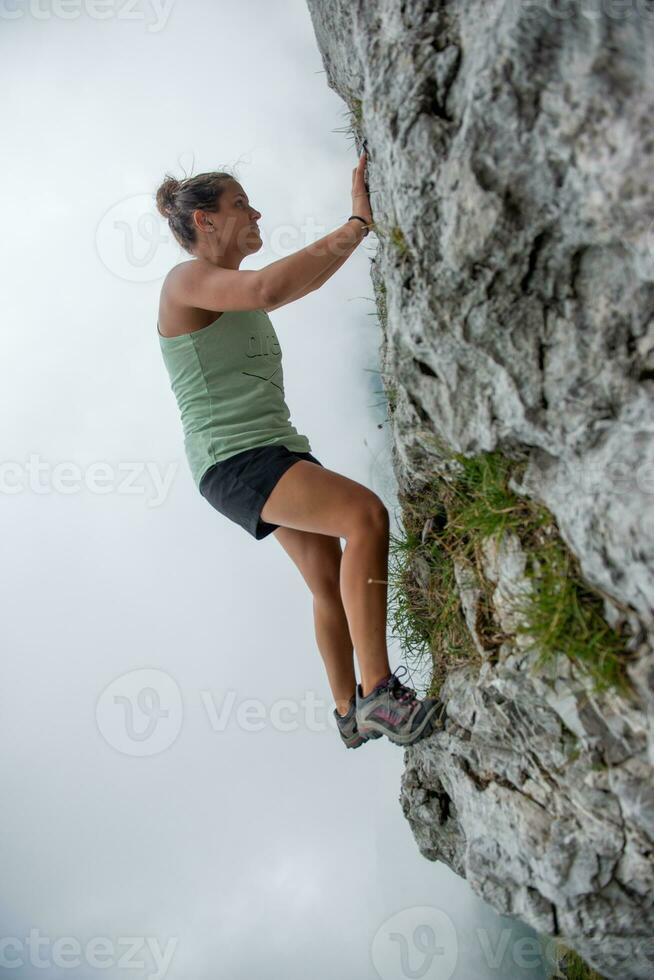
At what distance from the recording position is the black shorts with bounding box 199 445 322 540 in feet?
8.32

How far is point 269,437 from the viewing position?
2.62 m

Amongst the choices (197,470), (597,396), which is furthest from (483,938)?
(597,396)

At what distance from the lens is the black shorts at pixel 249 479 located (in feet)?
8.32

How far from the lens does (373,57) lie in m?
2.09

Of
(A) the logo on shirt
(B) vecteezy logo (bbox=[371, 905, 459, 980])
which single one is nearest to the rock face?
(A) the logo on shirt

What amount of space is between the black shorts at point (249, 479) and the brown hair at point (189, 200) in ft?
2.64

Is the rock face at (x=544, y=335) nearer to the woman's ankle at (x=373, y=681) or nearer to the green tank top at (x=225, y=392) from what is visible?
the woman's ankle at (x=373, y=681)

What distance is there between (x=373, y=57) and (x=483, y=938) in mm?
6728

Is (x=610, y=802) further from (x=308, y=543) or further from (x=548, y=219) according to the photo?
(x=548, y=219)

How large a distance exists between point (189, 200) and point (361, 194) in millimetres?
619

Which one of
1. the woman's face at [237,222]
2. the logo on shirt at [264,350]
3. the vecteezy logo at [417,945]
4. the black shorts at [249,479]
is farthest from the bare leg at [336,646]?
the vecteezy logo at [417,945]

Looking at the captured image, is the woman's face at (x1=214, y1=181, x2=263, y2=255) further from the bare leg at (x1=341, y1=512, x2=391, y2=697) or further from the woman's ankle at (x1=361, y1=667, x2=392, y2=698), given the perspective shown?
the woman's ankle at (x1=361, y1=667, x2=392, y2=698)

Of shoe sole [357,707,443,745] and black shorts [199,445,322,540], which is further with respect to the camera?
black shorts [199,445,322,540]

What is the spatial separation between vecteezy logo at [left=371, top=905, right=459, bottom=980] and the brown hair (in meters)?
5.60
